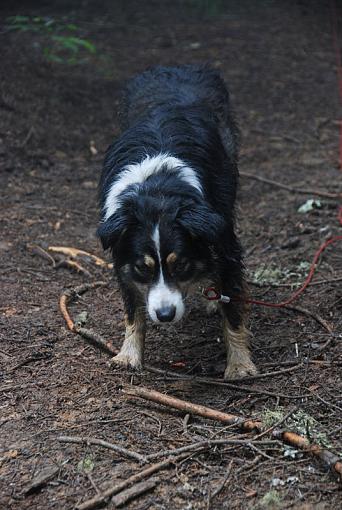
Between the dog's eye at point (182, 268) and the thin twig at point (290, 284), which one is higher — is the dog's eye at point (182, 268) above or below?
above

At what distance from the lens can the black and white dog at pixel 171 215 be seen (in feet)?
15.3

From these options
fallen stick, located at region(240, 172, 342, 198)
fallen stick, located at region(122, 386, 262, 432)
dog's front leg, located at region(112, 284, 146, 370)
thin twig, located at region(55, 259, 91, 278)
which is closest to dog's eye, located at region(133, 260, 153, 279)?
dog's front leg, located at region(112, 284, 146, 370)

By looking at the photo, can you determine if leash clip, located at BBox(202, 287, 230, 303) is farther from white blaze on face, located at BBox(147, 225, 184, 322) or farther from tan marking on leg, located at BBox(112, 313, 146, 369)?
white blaze on face, located at BBox(147, 225, 184, 322)

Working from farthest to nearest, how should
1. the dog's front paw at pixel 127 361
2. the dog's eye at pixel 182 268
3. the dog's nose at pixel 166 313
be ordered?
the dog's front paw at pixel 127 361, the dog's eye at pixel 182 268, the dog's nose at pixel 166 313

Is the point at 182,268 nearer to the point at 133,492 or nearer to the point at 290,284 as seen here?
the point at 133,492

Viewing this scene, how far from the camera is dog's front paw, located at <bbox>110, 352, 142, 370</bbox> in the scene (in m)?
5.14

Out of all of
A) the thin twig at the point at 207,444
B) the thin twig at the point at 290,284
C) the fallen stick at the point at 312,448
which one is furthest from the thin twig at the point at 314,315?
the thin twig at the point at 207,444

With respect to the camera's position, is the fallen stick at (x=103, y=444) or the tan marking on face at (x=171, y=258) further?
the tan marking on face at (x=171, y=258)

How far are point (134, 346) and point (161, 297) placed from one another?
30.1 inches

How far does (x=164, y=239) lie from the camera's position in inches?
181

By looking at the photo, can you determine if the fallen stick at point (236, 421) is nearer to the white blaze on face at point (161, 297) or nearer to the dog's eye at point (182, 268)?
the white blaze on face at point (161, 297)

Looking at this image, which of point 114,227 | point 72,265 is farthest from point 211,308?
point 114,227

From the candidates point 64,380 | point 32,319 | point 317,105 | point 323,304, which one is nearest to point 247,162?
point 317,105

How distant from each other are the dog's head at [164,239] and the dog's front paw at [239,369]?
0.62 meters
